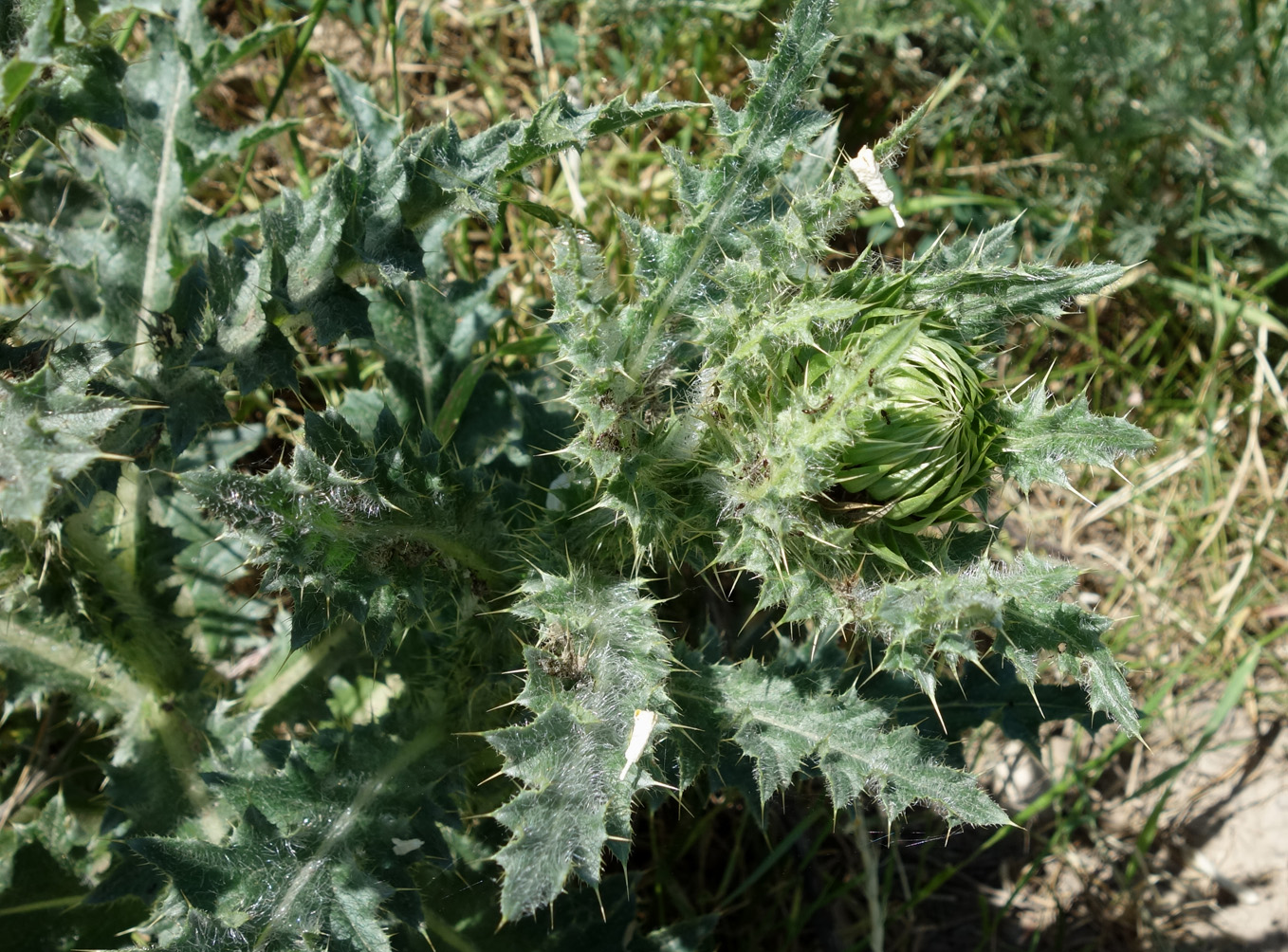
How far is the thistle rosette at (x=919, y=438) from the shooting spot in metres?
1.91

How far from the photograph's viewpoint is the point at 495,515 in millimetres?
2660

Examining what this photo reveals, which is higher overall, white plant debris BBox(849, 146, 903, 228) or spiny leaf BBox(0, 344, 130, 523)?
white plant debris BBox(849, 146, 903, 228)

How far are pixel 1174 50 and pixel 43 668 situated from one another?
5.17 m

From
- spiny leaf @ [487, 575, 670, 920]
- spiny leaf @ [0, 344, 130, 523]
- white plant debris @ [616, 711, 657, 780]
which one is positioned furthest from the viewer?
white plant debris @ [616, 711, 657, 780]

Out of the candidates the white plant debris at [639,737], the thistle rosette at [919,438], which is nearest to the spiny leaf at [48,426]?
the white plant debris at [639,737]

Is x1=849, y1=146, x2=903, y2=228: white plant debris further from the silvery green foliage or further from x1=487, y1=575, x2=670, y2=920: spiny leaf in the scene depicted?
x1=487, y1=575, x2=670, y2=920: spiny leaf

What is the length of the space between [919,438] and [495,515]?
1218 millimetres

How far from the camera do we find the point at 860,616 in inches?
83.8

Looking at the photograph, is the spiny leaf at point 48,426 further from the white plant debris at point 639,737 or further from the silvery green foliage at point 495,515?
the white plant debris at point 639,737

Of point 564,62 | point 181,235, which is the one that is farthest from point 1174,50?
point 181,235

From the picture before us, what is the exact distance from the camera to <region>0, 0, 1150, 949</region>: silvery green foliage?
81.3 inches

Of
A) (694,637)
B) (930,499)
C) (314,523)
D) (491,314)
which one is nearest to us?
(930,499)

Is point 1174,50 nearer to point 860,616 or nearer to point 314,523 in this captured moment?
point 860,616

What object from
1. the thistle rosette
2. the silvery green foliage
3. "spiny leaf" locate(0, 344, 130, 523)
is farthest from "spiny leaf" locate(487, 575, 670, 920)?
"spiny leaf" locate(0, 344, 130, 523)
